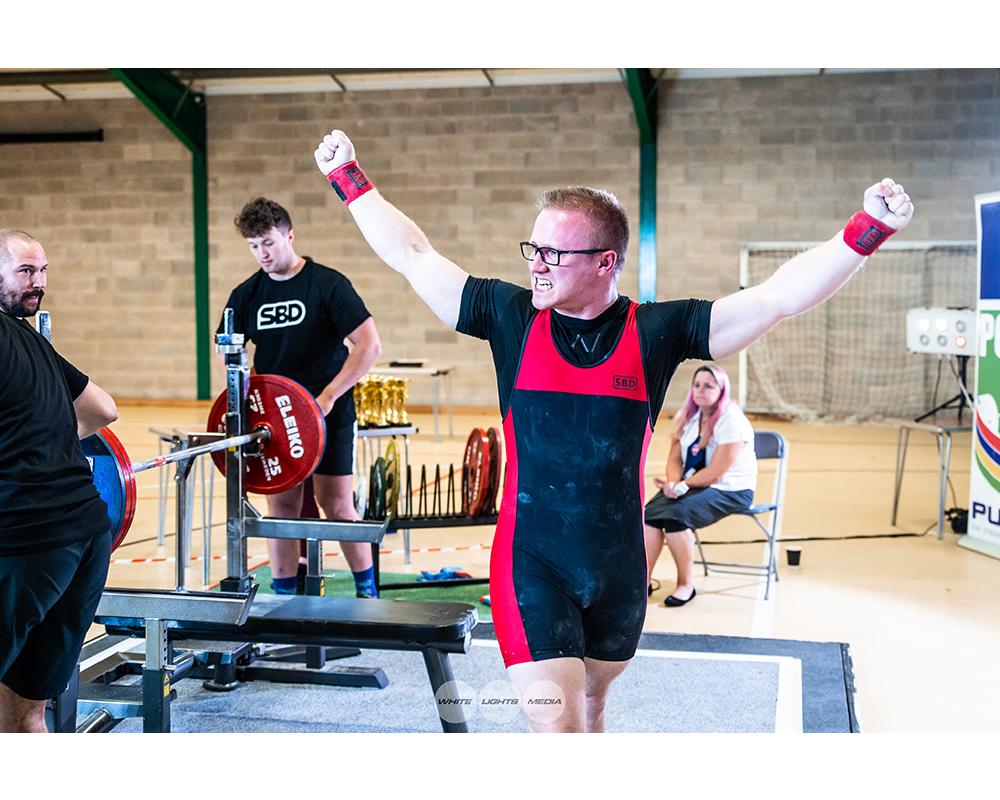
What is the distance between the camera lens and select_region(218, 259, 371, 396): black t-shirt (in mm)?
4098

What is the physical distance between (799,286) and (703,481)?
9.77 ft

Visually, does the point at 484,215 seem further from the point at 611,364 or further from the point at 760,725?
the point at 611,364

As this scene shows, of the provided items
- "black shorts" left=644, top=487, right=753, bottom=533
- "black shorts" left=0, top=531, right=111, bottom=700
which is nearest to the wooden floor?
"black shorts" left=644, top=487, right=753, bottom=533

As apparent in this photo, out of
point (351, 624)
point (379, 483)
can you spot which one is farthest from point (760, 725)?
point (379, 483)

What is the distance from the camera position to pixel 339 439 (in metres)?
4.22

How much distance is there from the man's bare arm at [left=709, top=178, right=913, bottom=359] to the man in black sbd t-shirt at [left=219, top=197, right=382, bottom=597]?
218 cm

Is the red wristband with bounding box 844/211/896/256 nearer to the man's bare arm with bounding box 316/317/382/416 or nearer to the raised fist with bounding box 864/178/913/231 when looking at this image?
the raised fist with bounding box 864/178/913/231

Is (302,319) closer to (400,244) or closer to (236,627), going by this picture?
(236,627)

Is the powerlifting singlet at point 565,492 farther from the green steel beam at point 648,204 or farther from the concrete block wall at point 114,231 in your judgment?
the concrete block wall at point 114,231

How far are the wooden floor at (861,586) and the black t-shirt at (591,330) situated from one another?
6.41 feet

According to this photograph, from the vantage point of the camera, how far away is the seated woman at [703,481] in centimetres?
484

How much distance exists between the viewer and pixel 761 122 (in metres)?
12.2

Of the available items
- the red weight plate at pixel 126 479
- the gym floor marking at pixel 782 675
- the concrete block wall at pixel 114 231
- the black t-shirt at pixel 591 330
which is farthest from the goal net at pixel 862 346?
the black t-shirt at pixel 591 330

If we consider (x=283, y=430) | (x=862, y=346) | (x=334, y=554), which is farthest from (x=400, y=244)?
(x=862, y=346)
